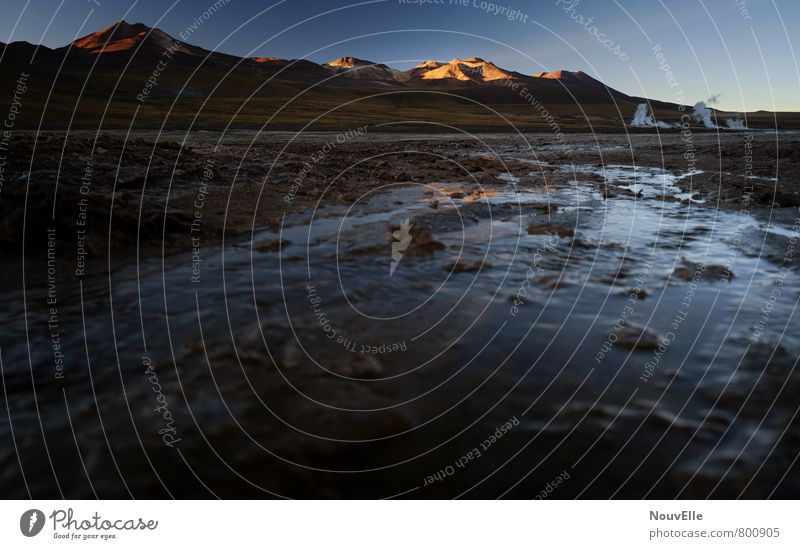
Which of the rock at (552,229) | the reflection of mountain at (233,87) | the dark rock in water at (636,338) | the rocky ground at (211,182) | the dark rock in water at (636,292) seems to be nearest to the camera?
the dark rock in water at (636,338)

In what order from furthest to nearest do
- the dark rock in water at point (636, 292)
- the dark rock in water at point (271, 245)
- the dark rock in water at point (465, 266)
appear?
the dark rock in water at point (271, 245) < the dark rock in water at point (465, 266) < the dark rock in water at point (636, 292)

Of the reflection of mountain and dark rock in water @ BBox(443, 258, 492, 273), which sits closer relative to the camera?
dark rock in water @ BBox(443, 258, 492, 273)

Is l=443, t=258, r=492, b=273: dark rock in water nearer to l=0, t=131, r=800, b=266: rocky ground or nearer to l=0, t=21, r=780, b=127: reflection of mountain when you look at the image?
l=0, t=131, r=800, b=266: rocky ground

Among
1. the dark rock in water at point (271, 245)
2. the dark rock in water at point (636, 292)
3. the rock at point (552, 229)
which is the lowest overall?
the dark rock in water at point (636, 292)

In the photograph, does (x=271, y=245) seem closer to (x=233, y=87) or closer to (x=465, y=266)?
(x=465, y=266)

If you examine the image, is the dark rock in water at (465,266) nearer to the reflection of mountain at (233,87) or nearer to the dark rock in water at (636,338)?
the dark rock in water at (636,338)

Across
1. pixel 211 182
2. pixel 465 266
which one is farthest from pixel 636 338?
pixel 211 182

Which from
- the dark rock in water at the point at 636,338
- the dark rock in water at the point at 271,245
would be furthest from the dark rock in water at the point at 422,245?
the dark rock in water at the point at 636,338

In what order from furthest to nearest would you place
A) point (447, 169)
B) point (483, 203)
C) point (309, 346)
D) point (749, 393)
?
point (447, 169), point (483, 203), point (309, 346), point (749, 393)

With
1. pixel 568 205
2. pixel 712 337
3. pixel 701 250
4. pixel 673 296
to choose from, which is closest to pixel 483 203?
pixel 568 205

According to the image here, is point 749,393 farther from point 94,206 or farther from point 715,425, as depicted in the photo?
point 94,206

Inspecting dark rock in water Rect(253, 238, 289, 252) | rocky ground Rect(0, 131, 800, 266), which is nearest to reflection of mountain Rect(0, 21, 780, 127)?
rocky ground Rect(0, 131, 800, 266)

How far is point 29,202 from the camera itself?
29.0 ft
